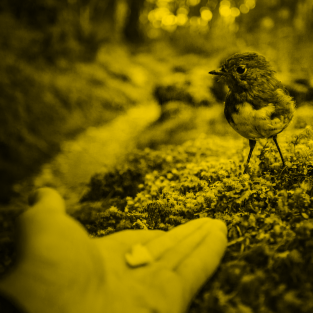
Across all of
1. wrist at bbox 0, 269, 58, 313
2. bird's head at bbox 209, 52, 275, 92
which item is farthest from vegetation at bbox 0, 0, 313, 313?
wrist at bbox 0, 269, 58, 313

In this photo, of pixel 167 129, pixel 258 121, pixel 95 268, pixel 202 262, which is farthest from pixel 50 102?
pixel 202 262

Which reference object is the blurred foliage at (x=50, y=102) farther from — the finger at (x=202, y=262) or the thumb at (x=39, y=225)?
the finger at (x=202, y=262)

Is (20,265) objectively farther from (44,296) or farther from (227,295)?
(227,295)

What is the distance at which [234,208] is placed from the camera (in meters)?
1.59

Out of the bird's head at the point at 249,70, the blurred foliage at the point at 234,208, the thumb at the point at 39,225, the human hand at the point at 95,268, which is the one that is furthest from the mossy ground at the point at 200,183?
the thumb at the point at 39,225

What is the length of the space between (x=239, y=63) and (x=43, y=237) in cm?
139

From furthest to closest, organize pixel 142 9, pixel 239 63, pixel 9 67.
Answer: pixel 142 9
pixel 9 67
pixel 239 63

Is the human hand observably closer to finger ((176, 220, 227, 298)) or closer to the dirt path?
finger ((176, 220, 227, 298))

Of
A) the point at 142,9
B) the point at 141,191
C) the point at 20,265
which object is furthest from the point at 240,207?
the point at 142,9

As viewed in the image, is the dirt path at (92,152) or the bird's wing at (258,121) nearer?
the bird's wing at (258,121)

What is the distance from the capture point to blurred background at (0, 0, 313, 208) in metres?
2.46

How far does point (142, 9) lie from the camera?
3980 mm

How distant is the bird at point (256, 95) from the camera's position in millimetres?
1545

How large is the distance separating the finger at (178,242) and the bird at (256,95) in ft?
2.18
